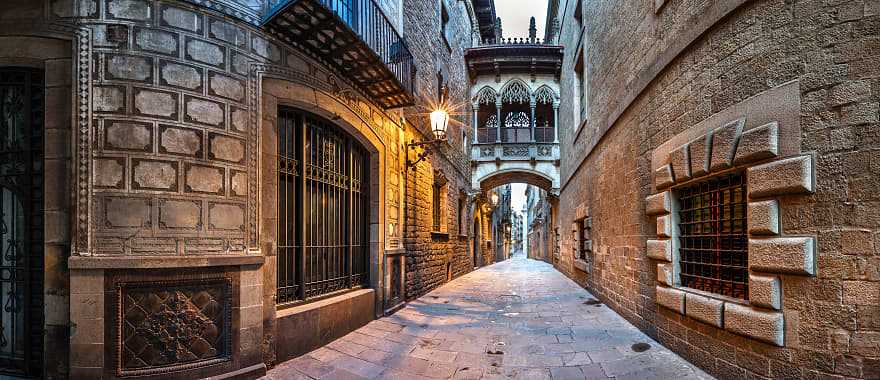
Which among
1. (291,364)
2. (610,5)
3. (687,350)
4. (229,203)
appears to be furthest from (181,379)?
(610,5)

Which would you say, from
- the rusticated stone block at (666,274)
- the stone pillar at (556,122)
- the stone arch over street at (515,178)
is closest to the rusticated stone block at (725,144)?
the rusticated stone block at (666,274)

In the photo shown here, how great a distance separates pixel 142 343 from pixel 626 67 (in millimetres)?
7667

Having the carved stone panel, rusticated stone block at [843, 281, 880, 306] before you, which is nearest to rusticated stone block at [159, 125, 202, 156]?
the carved stone panel

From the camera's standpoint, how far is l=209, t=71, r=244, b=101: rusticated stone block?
4.09 meters

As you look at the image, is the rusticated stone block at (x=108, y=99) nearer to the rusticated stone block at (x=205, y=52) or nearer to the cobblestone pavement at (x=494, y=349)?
the rusticated stone block at (x=205, y=52)

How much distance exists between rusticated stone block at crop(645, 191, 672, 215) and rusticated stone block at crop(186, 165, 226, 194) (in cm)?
524

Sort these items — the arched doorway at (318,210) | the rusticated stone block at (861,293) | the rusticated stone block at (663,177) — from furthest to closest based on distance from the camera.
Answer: the arched doorway at (318,210)
the rusticated stone block at (663,177)
the rusticated stone block at (861,293)

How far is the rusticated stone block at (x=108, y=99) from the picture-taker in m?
3.66

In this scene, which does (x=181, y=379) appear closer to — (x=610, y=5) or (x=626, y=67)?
(x=626, y=67)

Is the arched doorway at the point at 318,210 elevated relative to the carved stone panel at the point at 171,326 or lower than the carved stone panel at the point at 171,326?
elevated

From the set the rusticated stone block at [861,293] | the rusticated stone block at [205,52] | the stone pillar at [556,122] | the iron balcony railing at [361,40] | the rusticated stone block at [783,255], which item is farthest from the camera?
the stone pillar at [556,122]

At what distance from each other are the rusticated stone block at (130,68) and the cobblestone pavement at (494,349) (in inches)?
131

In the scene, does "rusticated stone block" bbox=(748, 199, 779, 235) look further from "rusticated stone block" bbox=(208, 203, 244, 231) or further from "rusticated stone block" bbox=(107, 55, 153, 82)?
"rusticated stone block" bbox=(107, 55, 153, 82)

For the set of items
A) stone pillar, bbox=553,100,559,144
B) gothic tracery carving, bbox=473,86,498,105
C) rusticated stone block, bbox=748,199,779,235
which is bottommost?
rusticated stone block, bbox=748,199,779,235
